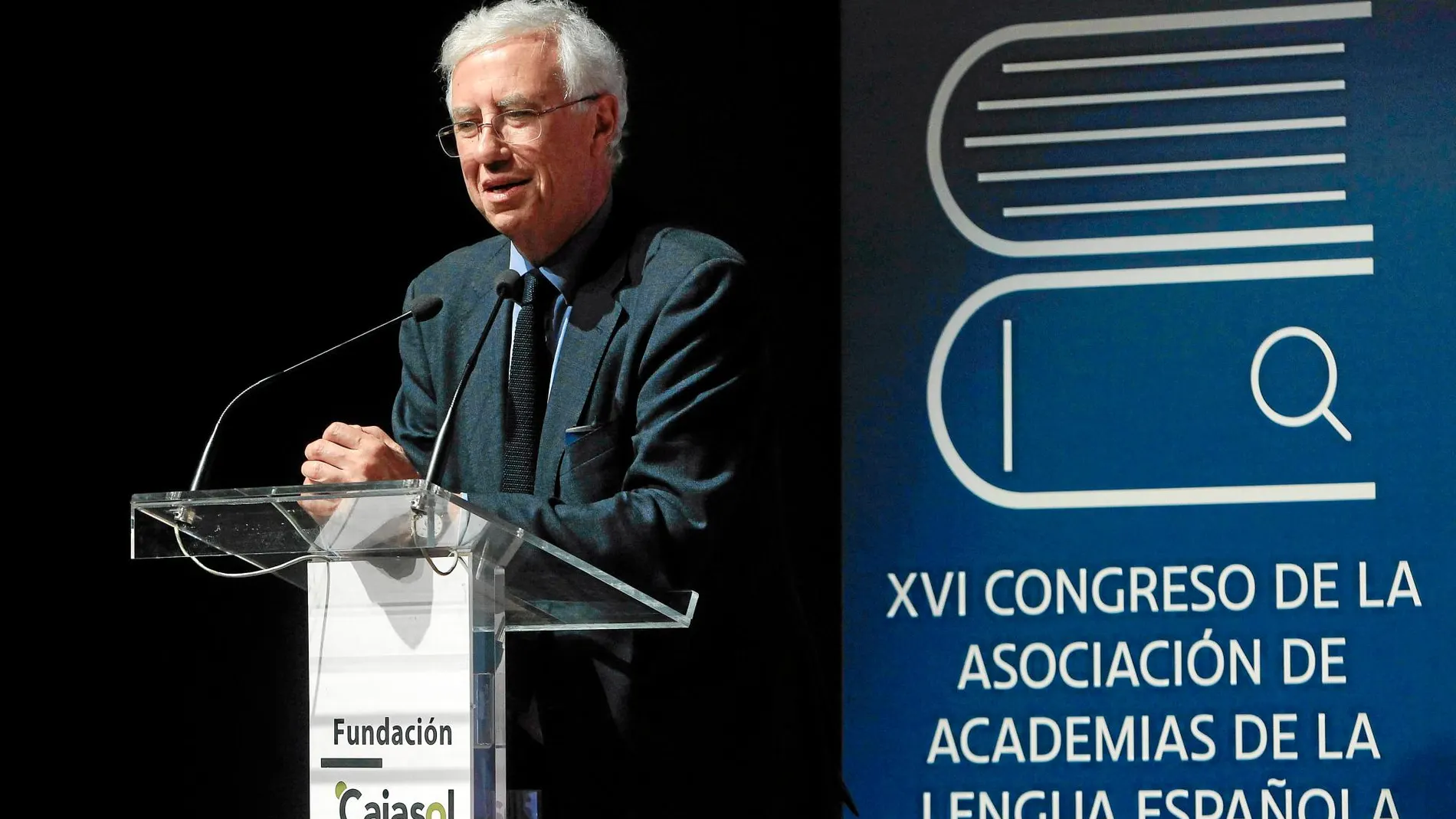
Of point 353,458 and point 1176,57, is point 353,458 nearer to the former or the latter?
point 353,458

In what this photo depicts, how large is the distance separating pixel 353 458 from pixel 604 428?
1.61 ft

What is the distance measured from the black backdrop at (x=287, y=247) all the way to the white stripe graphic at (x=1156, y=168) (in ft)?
1.25

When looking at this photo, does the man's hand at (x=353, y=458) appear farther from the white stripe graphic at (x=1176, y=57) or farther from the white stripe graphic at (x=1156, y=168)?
the white stripe graphic at (x=1176, y=57)

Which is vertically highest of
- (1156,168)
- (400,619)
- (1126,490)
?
(1156,168)

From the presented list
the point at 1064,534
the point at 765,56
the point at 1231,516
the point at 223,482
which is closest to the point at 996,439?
the point at 1064,534

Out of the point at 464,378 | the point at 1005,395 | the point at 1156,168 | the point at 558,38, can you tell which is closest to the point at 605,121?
the point at 558,38

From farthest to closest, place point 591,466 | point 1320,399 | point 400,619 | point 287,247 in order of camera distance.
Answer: point 287,247
point 1320,399
point 591,466
point 400,619

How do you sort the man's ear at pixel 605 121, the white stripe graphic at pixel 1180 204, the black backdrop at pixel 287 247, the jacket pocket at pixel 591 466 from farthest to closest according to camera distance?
the white stripe graphic at pixel 1180 204
the black backdrop at pixel 287 247
the man's ear at pixel 605 121
the jacket pocket at pixel 591 466

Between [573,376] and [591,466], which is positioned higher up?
[573,376]

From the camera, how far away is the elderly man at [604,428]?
2.29 metres

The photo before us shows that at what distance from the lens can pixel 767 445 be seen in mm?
2684

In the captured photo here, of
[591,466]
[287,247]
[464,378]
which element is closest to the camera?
[464,378]

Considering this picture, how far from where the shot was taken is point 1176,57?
366 centimetres

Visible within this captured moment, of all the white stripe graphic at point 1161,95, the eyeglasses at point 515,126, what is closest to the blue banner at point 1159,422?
the white stripe graphic at point 1161,95
